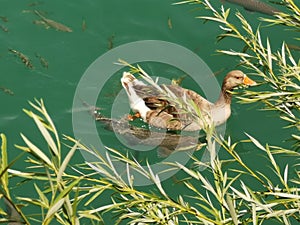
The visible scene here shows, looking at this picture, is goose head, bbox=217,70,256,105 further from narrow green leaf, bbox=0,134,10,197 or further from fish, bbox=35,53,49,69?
narrow green leaf, bbox=0,134,10,197

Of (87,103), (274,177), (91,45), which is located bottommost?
(274,177)

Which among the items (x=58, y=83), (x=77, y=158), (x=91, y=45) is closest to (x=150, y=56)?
(x=91, y=45)

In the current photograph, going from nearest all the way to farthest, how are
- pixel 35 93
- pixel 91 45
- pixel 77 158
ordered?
pixel 77 158, pixel 35 93, pixel 91 45

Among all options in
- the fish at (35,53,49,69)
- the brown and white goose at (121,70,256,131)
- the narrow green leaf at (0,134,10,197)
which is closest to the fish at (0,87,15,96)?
the fish at (35,53,49,69)

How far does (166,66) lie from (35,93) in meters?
1.42

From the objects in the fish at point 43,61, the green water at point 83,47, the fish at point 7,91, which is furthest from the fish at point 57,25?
the fish at point 7,91

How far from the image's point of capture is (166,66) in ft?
20.5

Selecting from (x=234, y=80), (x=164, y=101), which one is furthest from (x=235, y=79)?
(x=164, y=101)

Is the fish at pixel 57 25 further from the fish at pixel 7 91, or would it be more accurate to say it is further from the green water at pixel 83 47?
the fish at pixel 7 91

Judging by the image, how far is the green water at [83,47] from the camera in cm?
571

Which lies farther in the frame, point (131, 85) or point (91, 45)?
point (91, 45)

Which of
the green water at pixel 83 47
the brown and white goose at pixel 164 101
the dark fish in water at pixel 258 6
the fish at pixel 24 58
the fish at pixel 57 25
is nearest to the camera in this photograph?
the brown and white goose at pixel 164 101

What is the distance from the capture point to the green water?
5.71 m

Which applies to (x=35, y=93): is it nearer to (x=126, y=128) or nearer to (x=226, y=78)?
(x=126, y=128)
